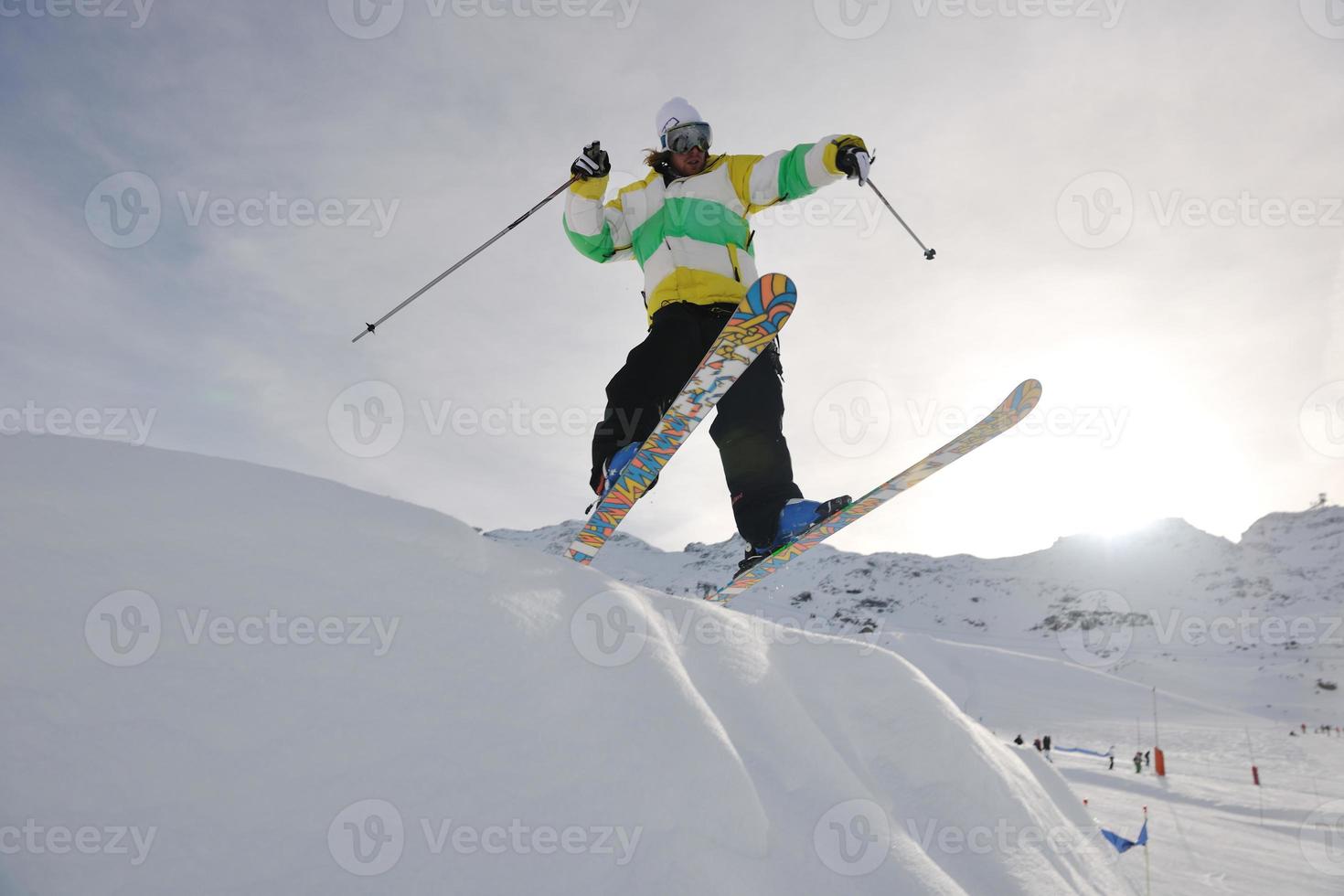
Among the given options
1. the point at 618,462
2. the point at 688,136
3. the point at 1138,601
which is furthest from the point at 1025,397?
the point at 1138,601

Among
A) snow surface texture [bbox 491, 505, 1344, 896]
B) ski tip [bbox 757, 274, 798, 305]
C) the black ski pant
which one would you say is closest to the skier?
the black ski pant

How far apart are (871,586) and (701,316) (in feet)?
355

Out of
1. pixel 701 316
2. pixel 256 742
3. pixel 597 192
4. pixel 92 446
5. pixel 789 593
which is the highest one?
pixel 789 593

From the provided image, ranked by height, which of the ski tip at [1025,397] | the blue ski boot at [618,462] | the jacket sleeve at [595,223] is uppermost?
the jacket sleeve at [595,223]

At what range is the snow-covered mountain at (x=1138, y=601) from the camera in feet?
180

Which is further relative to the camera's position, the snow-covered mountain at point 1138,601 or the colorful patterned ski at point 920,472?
the snow-covered mountain at point 1138,601

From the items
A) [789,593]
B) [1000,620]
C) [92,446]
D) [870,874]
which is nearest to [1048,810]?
[870,874]

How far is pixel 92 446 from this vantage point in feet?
6.90

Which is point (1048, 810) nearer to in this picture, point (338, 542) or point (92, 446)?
point (338, 542)

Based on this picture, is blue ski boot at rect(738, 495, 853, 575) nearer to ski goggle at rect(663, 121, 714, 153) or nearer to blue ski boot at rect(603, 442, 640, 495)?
blue ski boot at rect(603, 442, 640, 495)

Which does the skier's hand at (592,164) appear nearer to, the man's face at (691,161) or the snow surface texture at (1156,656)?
the man's face at (691,161)

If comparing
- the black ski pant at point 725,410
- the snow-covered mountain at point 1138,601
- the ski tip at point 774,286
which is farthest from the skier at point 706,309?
the snow-covered mountain at point 1138,601

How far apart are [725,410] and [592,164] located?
1827mm

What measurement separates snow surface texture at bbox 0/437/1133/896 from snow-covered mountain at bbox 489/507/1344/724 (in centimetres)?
4943
